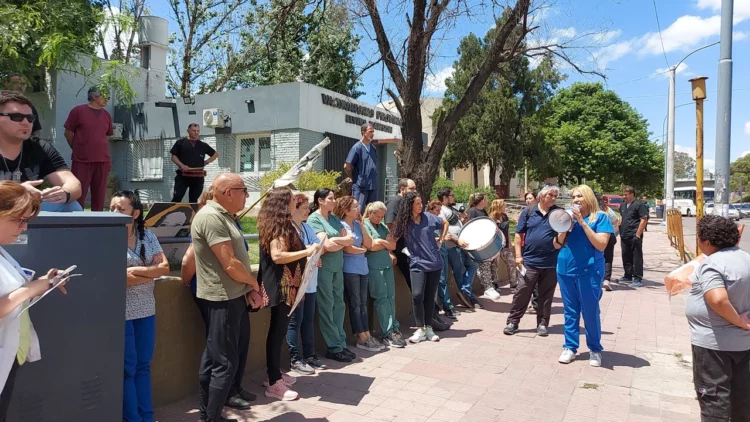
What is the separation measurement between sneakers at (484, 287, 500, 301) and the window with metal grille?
13.6 metres

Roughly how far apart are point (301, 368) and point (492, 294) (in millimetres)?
5024

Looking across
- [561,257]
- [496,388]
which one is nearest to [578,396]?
[496,388]

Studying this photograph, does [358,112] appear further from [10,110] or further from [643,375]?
[10,110]

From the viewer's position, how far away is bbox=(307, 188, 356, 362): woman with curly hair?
18.1 feet

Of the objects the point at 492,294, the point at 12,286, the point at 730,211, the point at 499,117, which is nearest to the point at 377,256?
the point at 492,294

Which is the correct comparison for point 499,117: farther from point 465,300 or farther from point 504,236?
point 465,300

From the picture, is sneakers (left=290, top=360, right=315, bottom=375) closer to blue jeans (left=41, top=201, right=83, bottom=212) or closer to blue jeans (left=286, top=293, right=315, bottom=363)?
blue jeans (left=286, top=293, right=315, bottom=363)

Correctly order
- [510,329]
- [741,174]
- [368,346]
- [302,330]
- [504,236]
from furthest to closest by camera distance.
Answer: [741,174] < [504,236] < [510,329] < [368,346] < [302,330]

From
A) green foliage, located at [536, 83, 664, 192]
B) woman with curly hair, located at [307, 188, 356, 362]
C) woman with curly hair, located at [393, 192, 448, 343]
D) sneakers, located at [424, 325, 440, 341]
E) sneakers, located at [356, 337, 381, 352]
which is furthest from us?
green foliage, located at [536, 83, 664, 192]

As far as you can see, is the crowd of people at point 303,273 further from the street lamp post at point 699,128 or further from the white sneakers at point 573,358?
the street lamp post at point 699,128

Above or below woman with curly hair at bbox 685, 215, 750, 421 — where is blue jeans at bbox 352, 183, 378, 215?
above

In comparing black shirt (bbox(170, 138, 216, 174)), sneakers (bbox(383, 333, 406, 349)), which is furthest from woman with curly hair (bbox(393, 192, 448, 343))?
black shirt (bbox(170, 138, 216, 174))

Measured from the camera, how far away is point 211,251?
145 inches

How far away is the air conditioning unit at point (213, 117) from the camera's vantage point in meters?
17.0
